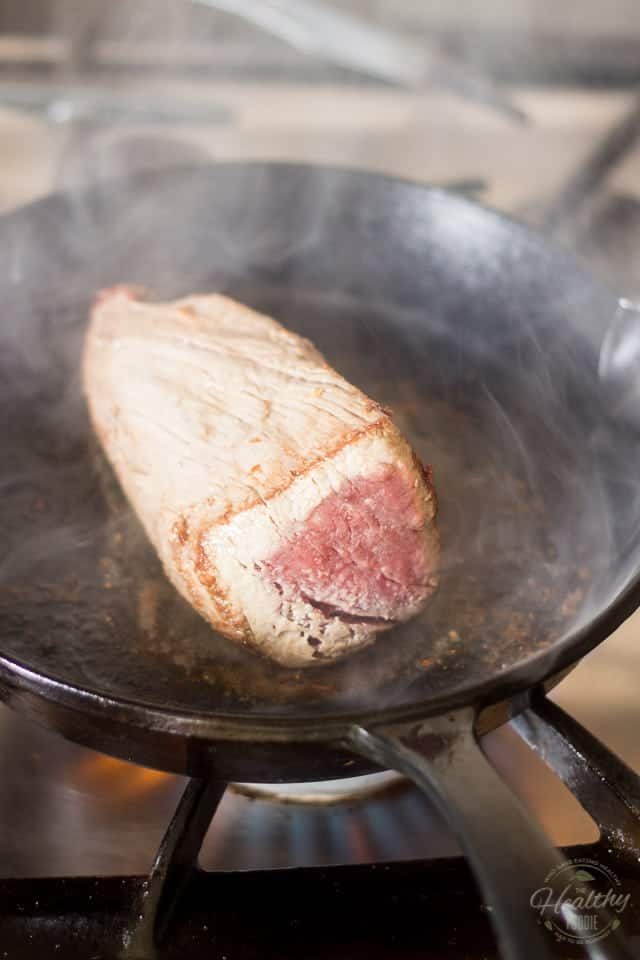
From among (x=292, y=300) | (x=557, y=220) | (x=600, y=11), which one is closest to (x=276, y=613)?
(x=292, y=300)

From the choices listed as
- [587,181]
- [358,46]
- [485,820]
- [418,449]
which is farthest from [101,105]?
[485,820]

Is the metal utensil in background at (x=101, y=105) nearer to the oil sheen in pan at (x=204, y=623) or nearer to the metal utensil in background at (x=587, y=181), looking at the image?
the metal utensil in background at (x=587, y=181)

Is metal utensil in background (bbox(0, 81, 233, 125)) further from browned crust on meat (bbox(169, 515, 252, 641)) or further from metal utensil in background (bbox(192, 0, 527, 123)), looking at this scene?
browned crust on meat (bbox(169, 515, 252, 641))

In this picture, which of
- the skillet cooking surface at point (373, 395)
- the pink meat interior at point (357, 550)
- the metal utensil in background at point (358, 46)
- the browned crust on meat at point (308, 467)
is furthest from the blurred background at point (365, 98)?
the browned crust on meat at point (308, 467)

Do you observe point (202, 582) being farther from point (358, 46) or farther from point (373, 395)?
point (358, 46)

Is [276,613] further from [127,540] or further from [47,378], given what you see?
[47,378]

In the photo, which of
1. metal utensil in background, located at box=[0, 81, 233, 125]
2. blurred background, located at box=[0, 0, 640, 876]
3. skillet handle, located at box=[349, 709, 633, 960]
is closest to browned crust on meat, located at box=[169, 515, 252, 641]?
skillet handle, located at box=[349, 709, 633, 960]
